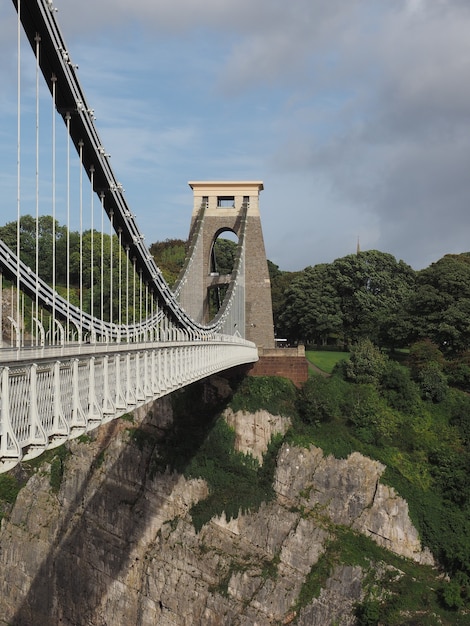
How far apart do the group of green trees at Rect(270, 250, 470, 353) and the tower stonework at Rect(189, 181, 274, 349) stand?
753 cm

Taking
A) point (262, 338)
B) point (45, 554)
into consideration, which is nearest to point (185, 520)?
point (45, 554)

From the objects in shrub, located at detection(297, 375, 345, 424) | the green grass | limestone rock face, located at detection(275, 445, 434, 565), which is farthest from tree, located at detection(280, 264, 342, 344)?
limestone rock face, located at detection(275, 445, 434, 565)

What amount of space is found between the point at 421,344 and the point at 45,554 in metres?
24.4

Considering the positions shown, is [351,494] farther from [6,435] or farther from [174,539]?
[6,435]

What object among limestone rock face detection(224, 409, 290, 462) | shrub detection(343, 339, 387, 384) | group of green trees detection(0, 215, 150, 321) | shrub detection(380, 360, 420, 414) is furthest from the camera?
shrub detection(343, 339, 387, 384)

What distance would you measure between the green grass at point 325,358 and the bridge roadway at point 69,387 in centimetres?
3120

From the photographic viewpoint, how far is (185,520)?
1745 inches

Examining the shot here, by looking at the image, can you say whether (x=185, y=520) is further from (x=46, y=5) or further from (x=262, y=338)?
(x=46, y=5)

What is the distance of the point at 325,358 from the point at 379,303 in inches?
320

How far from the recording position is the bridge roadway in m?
14.0

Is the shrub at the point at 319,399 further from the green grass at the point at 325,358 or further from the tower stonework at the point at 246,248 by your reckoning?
the tower stonework at the point at 246,248

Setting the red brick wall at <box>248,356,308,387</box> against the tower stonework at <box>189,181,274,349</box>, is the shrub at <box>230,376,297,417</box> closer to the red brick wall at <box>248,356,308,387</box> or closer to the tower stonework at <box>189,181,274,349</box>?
the red brick wall at <box>248,356,308,387</box>

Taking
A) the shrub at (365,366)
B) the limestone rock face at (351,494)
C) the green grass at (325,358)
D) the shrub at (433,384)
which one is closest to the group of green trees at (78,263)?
the limestone rock face at (351,494)

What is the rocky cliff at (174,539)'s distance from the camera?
40.8m
